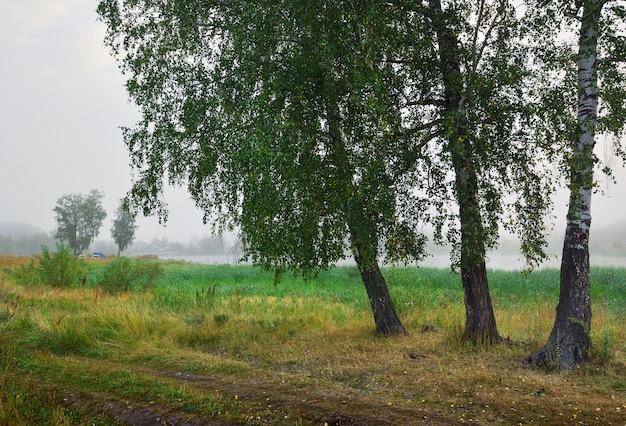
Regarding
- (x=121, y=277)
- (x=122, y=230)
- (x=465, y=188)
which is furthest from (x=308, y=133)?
(x=122, y=230)

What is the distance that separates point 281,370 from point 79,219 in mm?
93281

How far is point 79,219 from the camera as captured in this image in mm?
91750

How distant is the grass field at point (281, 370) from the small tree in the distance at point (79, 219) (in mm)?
82014

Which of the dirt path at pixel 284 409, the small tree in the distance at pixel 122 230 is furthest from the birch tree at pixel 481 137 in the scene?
the small tree in the distance at pixel 122 230

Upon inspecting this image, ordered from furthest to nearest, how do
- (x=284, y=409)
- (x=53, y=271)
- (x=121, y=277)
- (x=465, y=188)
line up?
(x=53, y=271), (x=121, y=277), (x=465, y=188), (x=284, y=409)

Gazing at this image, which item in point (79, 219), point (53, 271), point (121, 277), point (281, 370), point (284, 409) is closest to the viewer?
point (284, 409)

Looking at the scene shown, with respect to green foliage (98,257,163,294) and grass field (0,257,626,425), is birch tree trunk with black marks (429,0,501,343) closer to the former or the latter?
grass field (0,257,626,425)

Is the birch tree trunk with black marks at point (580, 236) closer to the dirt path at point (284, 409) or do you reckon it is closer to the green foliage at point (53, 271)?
the dirt path at point (284, 409)

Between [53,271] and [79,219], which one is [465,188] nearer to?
[53,271]

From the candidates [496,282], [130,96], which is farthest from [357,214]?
[496,282]

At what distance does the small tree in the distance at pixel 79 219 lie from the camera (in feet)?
293

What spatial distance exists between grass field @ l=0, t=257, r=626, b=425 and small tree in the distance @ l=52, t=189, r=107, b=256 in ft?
269

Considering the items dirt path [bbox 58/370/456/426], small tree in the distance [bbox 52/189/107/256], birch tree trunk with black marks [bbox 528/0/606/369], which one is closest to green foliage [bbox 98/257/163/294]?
dirt path [bbox 58/370/456/426]

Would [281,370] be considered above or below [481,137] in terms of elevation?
below
